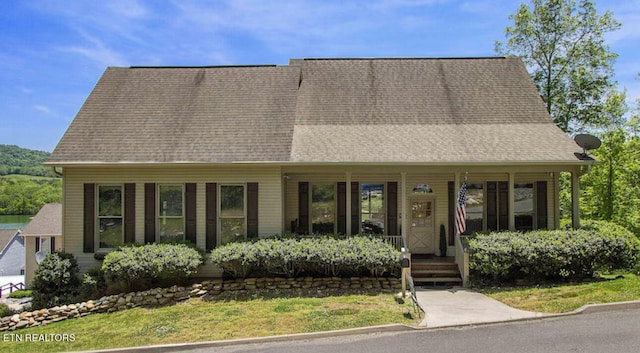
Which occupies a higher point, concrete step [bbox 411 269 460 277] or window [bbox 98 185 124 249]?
window [bbox 98 185 124 249]

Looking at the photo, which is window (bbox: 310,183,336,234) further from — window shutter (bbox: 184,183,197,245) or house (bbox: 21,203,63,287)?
house (bbox: 21,203,63,287)

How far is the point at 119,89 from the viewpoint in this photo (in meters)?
15.0

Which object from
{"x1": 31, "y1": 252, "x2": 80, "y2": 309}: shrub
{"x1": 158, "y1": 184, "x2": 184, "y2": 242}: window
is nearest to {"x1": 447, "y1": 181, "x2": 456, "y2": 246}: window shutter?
{"x1": 158, "y1": 184, "x2": 184, "y2": 242}: window

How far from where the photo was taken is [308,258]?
1106 centimetres

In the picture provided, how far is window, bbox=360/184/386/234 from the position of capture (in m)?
13.9

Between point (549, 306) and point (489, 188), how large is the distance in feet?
18.0

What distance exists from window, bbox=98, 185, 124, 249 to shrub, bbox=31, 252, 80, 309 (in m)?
1.15

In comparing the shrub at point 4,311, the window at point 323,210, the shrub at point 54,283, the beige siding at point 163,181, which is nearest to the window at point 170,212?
the beige siding at point 163,181

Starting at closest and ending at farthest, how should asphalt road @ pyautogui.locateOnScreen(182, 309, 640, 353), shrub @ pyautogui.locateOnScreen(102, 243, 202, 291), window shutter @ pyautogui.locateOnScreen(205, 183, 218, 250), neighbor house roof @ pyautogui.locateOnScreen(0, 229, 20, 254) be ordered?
asphalt road @ pyautogui.locateOnScreen(182, 309, 640, 353) → shrub @ pyautogui.locateOnScreen(102, 243, 202, 291) → window shutter @ pyautogui.locateOnScreen(205, 183, 218, 250) → neighbor house roof @ pyautogui.locateOnScreen(0, 229, 20, 254)

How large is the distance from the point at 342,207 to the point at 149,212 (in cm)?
600

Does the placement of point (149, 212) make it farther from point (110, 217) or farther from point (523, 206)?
point (523, 206)

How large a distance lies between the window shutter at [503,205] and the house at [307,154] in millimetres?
Answer: 34

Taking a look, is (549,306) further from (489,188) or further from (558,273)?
(489,188)

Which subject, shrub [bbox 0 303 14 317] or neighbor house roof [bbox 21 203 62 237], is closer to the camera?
shrub [bbox 0 303 14 317]
